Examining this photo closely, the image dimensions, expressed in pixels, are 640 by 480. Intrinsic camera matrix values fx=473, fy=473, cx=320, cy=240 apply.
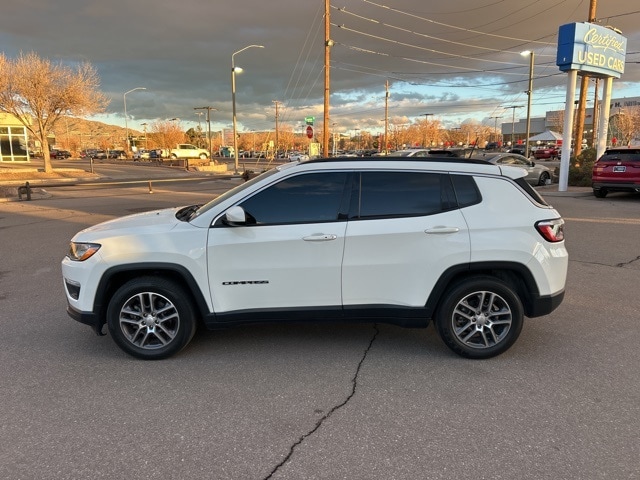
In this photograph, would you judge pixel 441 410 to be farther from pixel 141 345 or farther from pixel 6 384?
pixel 6 384

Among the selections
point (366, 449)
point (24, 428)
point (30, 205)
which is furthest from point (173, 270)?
point (30, 205)

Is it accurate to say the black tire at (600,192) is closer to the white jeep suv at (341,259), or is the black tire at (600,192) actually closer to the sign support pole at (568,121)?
the sign support pole at (568,121)

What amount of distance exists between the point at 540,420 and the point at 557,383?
0.65 meters

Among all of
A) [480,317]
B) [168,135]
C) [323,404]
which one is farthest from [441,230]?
[168,135]

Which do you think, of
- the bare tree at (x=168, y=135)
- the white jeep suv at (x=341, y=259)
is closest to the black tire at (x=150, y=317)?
the white jeep suv at (x=341, y=259)

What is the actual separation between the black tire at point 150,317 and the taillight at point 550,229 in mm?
3125

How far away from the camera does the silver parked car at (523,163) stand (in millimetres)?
17703

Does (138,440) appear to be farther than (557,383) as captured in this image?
No

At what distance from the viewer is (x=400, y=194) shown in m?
4.15

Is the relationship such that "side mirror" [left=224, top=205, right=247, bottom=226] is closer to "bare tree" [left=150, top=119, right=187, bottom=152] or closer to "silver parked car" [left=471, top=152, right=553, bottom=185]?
"silver parked car" [left=471, top=152, right=553, bottom=185]

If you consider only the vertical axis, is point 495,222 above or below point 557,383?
above

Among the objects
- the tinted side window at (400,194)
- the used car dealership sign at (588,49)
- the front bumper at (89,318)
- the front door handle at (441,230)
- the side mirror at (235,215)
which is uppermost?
the used car dealership sign at (588,49)

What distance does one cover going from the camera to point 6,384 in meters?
3.78

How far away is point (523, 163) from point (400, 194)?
17609mm
